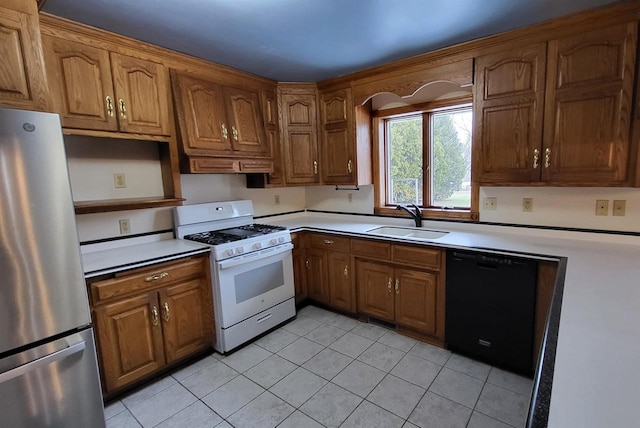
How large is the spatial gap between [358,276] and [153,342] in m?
1.68

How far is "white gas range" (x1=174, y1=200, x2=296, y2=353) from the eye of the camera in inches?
94.9

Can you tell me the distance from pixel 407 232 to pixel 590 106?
1569 millimetres

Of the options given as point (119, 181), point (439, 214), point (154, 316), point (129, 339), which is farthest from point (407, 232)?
point (119, 181)

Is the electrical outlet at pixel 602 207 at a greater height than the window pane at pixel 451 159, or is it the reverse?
the window pane at pixel 451 159

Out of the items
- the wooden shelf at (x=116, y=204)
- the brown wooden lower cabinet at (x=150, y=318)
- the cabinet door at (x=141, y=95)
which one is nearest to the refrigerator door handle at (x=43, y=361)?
the brown wooden lower cabinet at (x=150, y=318)

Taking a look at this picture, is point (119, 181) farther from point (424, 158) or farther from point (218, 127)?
point (424, 158)

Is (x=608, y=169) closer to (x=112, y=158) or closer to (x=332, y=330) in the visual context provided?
(x=332, y=330)

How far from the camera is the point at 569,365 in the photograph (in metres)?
0.83

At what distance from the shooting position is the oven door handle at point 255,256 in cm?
236

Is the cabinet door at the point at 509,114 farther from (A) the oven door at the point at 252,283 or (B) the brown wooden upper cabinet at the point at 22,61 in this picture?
(B) the brown wooden upper cabinet at the point at 22,61

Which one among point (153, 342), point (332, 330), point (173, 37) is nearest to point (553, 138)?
point (332, 330)

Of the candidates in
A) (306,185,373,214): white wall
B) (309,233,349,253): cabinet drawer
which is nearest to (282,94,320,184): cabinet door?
(306,185,373,214): white wall

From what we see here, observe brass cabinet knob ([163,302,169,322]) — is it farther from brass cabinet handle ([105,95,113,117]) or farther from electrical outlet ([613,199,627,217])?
electrical outlet ([613,199,627,217])

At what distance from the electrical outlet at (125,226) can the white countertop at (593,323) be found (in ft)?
7.71
